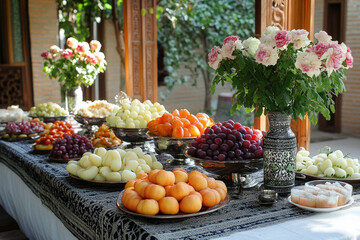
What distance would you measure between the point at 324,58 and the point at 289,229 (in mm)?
629

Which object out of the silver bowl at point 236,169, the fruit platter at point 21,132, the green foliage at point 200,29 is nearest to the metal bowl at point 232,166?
the silver bowl at point 236,169

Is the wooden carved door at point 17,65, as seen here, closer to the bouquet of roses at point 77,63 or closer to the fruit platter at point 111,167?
the bouquet of roses at point 77,63

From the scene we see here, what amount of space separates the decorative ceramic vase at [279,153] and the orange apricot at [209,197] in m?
0.34

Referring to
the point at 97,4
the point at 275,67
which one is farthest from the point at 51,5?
the point at 275,67

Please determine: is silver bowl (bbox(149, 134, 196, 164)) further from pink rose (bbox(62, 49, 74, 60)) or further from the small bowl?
pink rose (bbox(62, 49, 74, 60))

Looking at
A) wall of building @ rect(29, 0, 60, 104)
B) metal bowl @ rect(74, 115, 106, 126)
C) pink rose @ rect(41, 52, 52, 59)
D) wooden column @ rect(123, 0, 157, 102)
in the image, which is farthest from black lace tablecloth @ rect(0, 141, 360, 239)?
wall of building @ rect(29, 0, 60, 104)

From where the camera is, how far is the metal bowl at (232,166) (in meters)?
1.92

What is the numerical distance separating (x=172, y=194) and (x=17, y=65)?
17.3 feet

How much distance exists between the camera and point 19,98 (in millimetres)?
6348

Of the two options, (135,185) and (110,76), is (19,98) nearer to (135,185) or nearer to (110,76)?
(110,76)

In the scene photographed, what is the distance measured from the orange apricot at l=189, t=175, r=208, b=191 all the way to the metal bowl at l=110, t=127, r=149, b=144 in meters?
1.09

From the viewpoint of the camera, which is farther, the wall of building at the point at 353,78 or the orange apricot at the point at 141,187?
the wall of building at the point at 353,78

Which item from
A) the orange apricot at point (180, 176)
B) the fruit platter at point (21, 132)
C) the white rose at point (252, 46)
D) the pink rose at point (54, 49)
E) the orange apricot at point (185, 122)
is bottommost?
the fruit platter at point (21, 132)

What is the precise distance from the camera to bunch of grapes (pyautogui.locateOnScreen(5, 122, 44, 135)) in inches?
132
